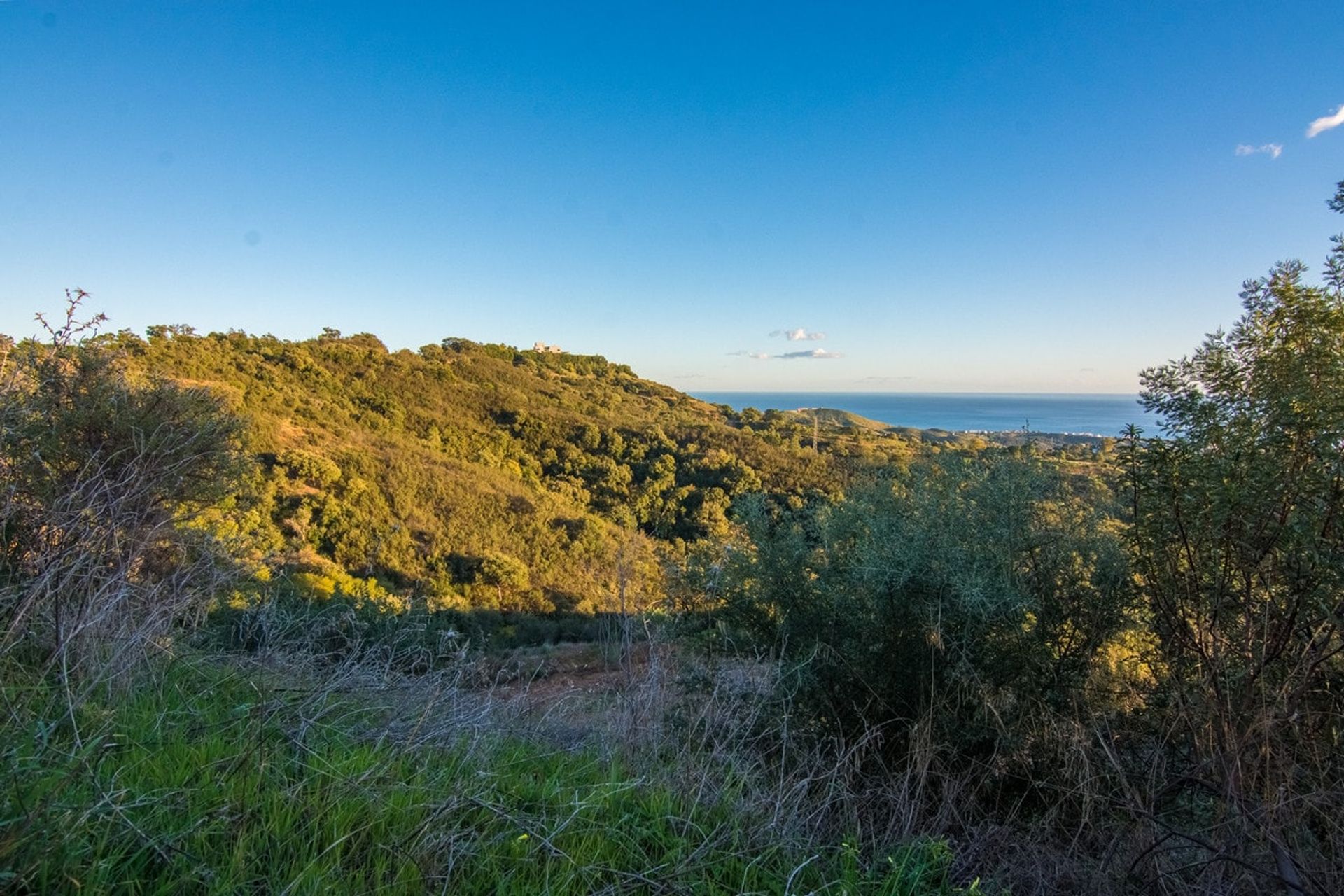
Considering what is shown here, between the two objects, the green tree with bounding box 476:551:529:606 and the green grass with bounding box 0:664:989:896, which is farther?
the green tree with bounding box 476:551:529:606

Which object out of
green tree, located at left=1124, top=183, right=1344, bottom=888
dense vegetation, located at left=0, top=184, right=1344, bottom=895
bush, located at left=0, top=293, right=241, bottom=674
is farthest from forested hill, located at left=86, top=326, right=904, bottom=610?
green tree, located at left=1124, top=183, right=1344, bottom=888

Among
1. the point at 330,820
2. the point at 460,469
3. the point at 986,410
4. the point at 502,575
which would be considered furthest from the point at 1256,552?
the point at 986,410

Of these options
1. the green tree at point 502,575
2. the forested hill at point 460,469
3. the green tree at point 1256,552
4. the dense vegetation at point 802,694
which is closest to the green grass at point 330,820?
the dense vegetation at point 802,694

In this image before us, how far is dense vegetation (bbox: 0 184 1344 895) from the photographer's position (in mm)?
1704

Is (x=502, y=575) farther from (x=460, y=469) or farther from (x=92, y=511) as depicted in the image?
(x=92, y=511)

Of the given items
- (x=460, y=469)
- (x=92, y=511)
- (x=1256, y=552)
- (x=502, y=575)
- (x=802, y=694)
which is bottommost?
(x=502, y=575)

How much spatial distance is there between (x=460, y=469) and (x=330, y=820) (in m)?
22.1

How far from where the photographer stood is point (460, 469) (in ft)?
74.2

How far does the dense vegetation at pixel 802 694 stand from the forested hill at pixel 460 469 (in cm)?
184

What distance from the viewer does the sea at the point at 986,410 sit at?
4863mm

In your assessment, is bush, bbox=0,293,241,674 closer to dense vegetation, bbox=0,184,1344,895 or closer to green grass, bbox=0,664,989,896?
dense vegetation, bbox=0,184,1344,895

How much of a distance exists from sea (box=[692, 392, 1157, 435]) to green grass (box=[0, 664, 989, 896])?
2955mm

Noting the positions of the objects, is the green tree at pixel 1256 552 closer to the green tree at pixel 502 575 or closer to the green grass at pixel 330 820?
the green grass at pixel 330 820

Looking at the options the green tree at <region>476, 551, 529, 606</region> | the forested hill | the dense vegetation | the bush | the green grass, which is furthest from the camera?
the green tree at <region>476, 551, 529, 606</region>
